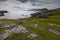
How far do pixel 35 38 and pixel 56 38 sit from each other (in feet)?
25.9

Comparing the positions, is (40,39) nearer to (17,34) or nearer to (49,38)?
(49,38)

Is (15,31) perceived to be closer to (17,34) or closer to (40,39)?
(17,34)

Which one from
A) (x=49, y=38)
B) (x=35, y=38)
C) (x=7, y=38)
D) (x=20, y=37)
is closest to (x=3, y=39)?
(x=7, y=38)

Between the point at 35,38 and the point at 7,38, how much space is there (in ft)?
33.2

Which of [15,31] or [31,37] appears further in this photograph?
[15,31]

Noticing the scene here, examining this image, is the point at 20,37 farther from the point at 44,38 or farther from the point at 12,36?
the point at 44,38

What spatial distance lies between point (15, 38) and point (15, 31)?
6246 millimetres

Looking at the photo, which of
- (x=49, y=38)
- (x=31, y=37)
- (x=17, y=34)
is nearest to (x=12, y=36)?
(x=17, y=34)

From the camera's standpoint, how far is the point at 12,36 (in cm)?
7138

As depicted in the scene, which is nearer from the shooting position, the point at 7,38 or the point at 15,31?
the point at 7,38

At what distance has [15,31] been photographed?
75.6 m

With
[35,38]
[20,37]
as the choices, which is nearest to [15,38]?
[20,37]

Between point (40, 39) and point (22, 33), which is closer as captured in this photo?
point (40, 39)

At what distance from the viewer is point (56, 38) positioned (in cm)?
7000
